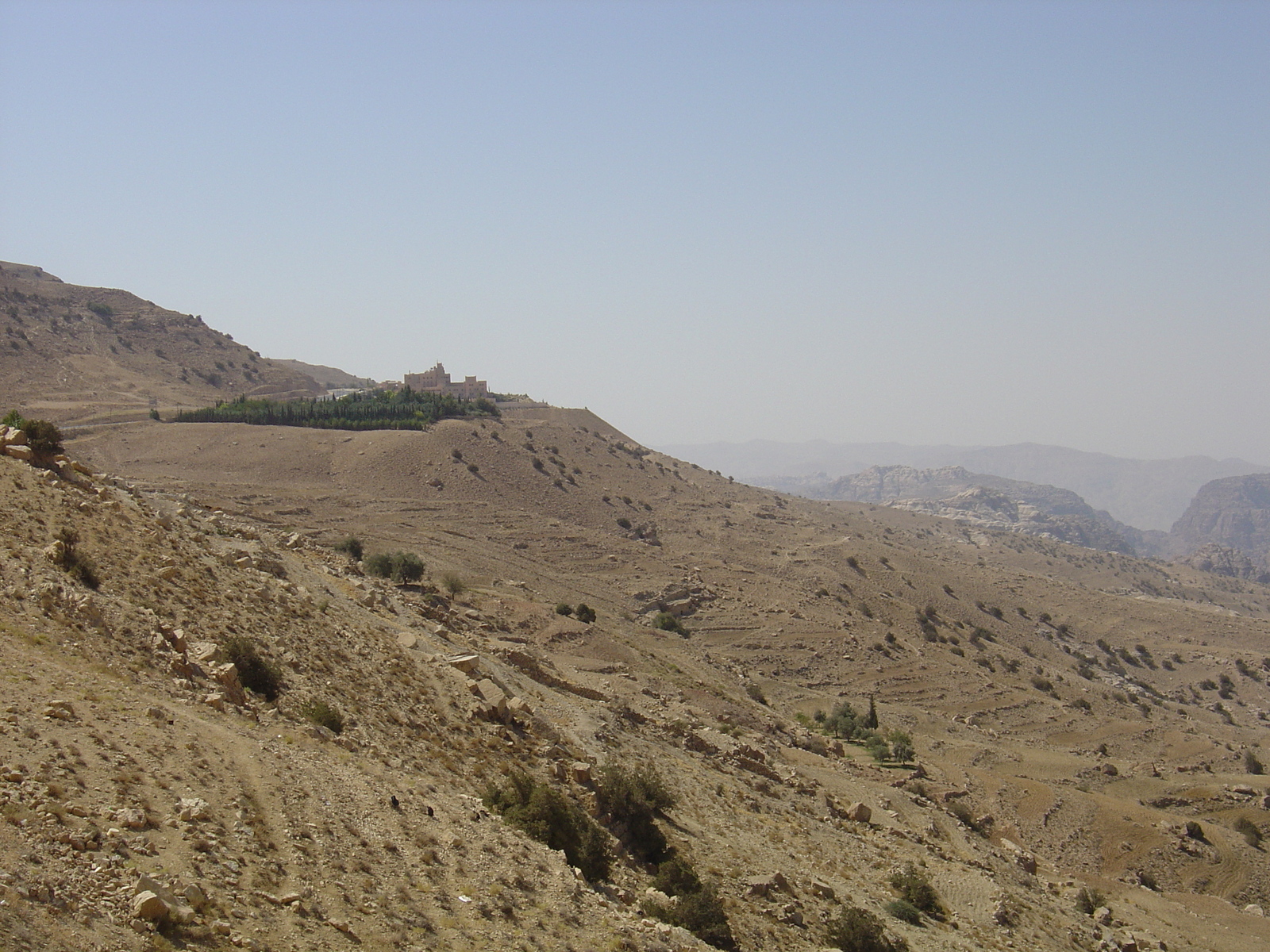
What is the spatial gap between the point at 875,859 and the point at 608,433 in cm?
7530

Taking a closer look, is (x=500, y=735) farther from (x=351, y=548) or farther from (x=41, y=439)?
(x=351, y=548)

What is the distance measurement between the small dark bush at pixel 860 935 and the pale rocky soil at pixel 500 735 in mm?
452

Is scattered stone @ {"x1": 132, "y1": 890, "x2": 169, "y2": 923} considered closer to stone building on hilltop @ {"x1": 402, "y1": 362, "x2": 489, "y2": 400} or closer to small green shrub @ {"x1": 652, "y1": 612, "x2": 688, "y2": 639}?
small green shrub @ {"x1": 652, "y1": 612, "x2": 688, "y2": 639}

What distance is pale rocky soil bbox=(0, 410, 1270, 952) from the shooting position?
31.3ft

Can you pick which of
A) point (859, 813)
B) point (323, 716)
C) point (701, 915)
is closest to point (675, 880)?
point (701, 915)

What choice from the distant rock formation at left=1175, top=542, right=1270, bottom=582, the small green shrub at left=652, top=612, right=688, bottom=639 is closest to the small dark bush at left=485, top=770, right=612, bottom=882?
the small green shrub at left=652, top=612, right=688, bottom=639

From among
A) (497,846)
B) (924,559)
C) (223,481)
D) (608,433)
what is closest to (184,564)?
(497,846)

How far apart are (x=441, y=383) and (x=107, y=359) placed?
34.7 m

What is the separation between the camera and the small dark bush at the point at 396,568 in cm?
3266

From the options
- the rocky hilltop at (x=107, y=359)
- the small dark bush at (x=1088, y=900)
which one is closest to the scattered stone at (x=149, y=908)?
the small dark bush at (x=1088, y=900)

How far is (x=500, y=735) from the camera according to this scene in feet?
54.5

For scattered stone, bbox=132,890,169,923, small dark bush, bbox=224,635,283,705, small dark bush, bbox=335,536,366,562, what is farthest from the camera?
small dark bush, bbox=335,536,366,562

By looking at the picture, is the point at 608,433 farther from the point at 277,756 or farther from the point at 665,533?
the point at 277,756

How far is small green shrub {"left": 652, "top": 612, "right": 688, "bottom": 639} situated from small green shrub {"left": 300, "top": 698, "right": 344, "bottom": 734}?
27.3 m
